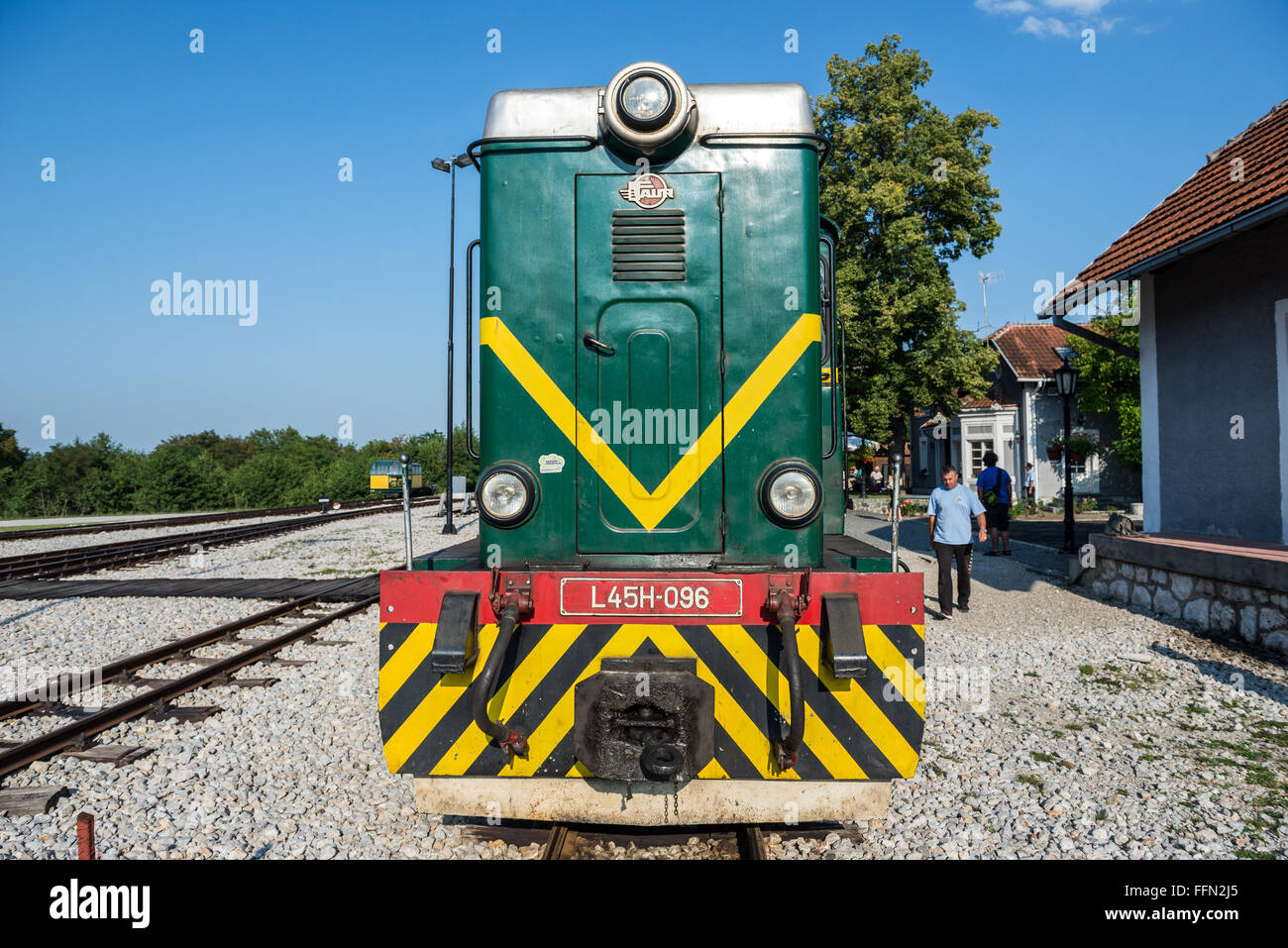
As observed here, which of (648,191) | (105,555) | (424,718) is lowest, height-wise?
(105,555)

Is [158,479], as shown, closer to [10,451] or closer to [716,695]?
[10,451]

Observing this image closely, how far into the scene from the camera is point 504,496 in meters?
3.34

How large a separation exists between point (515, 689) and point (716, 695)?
2.67 feet

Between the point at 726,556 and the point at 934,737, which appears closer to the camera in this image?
the point at 726,556

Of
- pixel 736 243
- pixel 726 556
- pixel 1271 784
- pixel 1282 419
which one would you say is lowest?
pixel 1271 784

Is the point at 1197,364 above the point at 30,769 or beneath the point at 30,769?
above

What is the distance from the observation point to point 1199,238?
293 inches

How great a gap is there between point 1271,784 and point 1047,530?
48.6 feet

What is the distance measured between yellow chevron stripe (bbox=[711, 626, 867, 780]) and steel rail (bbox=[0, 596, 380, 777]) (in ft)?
13.5

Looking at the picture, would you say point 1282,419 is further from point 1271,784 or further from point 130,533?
point 130,533

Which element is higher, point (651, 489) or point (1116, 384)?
point (1116, 384)

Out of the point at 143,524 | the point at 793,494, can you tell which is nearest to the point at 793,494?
the point at 793,494

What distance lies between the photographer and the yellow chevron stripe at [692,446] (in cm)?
342

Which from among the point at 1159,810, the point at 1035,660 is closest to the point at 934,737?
the point at 1159,810
